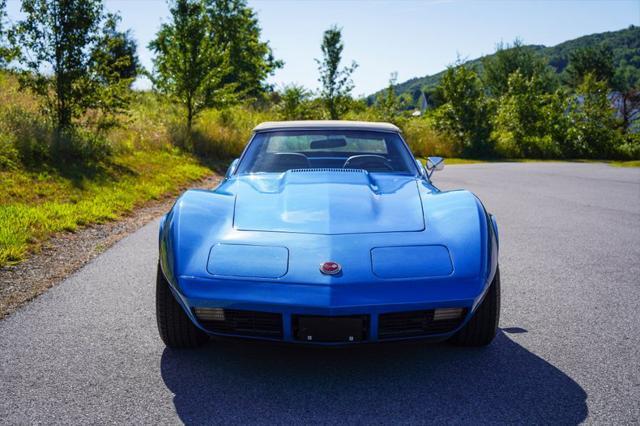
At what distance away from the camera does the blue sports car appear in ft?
8.24

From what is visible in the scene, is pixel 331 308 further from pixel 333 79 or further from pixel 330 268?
pixel 333 79

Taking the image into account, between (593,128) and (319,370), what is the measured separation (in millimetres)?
29329

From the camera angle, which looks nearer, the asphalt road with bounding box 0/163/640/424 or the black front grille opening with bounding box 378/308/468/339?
the asphalt road with bounding box 0/163/640/424

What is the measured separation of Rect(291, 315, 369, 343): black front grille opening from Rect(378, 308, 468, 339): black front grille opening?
0.28ft

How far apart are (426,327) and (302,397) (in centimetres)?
63

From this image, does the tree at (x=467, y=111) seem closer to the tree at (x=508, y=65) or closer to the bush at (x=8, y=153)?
the bush at (x=8, y=153)

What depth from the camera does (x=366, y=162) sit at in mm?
4324

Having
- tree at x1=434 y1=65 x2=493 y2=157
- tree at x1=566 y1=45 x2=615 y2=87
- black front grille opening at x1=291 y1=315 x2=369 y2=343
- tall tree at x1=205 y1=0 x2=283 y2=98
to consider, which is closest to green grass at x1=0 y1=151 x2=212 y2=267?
black front grille opening at x1=291 y1=315 x2=369 y2=343

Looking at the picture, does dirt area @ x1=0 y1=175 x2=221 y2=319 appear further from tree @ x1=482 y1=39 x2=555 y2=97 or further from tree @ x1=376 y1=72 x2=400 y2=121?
tree @ x1=482 y1=39 x2=555 y2=97

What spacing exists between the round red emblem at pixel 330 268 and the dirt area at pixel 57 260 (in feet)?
7.46

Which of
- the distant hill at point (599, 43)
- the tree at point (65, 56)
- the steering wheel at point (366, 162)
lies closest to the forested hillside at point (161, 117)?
the tree at point (65, 56)

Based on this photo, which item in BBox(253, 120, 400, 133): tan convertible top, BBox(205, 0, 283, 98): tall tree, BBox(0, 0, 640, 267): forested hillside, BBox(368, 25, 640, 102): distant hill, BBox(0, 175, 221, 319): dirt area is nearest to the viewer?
BBox(0, 175, 221, 319): dirt area

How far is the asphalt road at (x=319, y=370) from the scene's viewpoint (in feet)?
7.79

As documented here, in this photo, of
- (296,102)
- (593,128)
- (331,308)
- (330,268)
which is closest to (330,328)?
(331,308)
